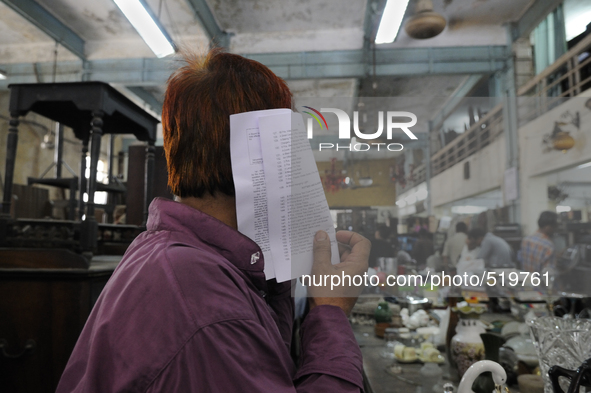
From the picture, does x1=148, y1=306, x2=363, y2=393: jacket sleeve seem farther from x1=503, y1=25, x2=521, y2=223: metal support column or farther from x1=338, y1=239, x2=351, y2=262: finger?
x1=503, y1=25, x2=521, y2=223: metal support column

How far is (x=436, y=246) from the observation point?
3.30 feet

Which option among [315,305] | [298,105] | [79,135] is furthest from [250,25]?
[315,305]

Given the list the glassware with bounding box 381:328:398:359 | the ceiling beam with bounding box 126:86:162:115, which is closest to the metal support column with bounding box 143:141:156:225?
the glassware with bounding box 381:328:398:359

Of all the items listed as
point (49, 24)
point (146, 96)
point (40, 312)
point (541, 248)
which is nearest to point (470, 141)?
point (541, 248)

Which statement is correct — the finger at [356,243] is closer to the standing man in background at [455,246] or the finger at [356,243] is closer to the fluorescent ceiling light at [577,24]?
the standing man in background at [455,246]

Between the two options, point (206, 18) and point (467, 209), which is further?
point (206, 18)

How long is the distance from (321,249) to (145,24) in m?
3.49

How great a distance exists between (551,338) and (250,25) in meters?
5.18

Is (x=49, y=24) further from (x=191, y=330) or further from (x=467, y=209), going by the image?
(x=191, y=330)

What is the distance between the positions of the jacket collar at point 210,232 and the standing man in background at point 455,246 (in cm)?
57

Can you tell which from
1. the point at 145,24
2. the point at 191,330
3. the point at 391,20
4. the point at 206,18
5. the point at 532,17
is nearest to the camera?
the point at 191,330

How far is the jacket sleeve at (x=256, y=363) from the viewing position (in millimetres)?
493

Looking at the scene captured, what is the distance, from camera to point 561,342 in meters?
0.87

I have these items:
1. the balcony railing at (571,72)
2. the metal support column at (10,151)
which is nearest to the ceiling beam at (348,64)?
the balcony railing at (571,72)
